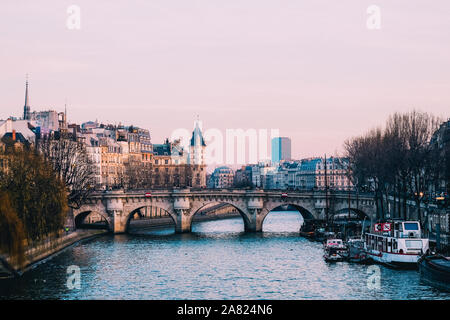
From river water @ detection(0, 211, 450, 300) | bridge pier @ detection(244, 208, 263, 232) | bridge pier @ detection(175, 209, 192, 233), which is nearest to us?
river water @ detection(0, 211, 450, 300)

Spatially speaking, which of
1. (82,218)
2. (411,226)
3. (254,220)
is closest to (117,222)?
(82,218)

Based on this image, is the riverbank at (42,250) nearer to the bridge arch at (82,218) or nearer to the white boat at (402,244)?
the bridge arch at (82,218)

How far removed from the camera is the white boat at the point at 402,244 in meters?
71.8

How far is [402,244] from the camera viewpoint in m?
72.2

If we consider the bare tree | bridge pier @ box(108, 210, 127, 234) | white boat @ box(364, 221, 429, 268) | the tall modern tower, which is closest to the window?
white boat @ box(364, 221, 429, 268)

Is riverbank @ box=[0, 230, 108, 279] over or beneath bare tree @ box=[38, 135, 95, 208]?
beneath

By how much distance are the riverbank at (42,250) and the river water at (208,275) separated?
0.75 meters

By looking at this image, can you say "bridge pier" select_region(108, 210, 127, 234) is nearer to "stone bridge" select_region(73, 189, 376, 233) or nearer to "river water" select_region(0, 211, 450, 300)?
"stone bridge" select_region(73, 189, 376, 233)

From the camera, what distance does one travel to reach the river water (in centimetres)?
6053

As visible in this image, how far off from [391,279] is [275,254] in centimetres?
2108

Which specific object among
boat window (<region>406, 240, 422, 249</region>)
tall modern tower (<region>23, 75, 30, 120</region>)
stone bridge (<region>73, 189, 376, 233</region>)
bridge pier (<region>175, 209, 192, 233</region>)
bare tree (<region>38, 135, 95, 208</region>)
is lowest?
boat window (<region>406, 240, 422, 249</region>)

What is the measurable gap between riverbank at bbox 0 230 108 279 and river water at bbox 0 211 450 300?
748mm
